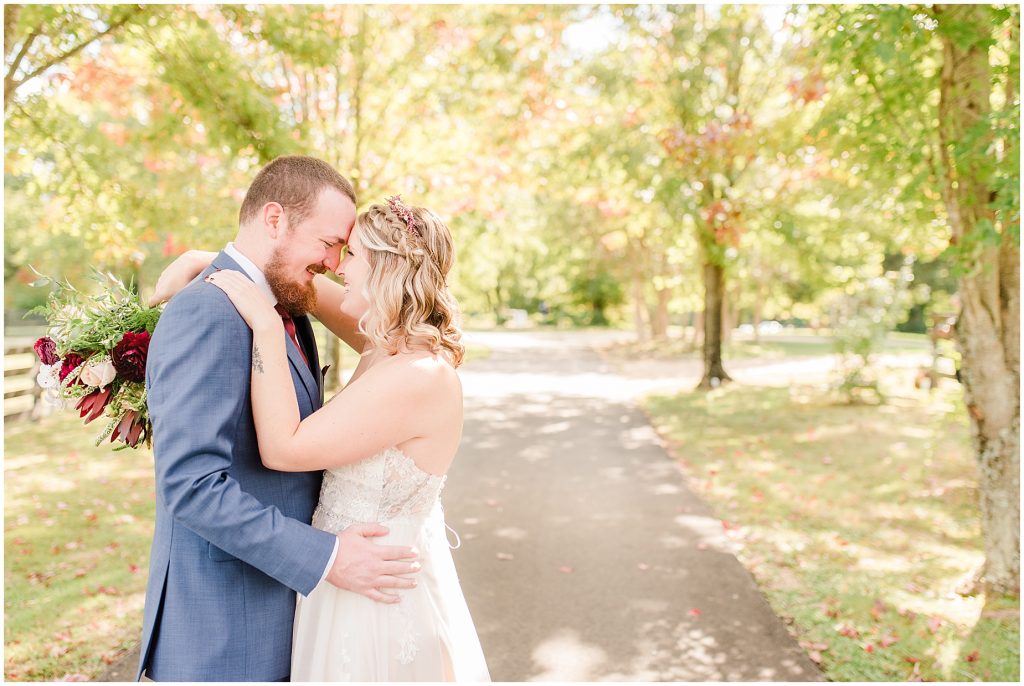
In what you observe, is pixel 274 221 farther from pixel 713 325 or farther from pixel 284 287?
pixel 713 325

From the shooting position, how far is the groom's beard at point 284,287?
2541mm

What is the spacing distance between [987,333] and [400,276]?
4835 mm

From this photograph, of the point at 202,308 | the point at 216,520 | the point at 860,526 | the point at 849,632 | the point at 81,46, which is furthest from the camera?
the point at 860,526

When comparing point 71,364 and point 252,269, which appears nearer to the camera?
point 252,269

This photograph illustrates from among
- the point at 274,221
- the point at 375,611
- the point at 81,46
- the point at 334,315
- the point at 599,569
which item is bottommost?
the point at 599,569

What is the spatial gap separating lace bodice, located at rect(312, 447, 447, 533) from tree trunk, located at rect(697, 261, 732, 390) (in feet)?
49.8

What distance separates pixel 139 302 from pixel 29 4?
502cm

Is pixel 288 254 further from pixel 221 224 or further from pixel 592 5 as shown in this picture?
pixel 592 5

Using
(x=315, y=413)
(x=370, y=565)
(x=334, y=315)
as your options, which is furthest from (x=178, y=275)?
(x=370, y=565)

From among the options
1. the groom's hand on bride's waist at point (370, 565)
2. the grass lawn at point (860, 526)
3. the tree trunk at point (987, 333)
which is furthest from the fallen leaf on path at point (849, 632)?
the groom's hand on bride's waist at point (370, 565)

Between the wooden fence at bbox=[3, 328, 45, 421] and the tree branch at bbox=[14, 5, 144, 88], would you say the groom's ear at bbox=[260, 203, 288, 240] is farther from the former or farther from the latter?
the wooden fence at bbox=[3, 328, 45, 421]

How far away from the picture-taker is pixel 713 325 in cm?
1711

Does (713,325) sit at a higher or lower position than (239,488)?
lower

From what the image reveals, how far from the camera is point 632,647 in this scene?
4895mm
